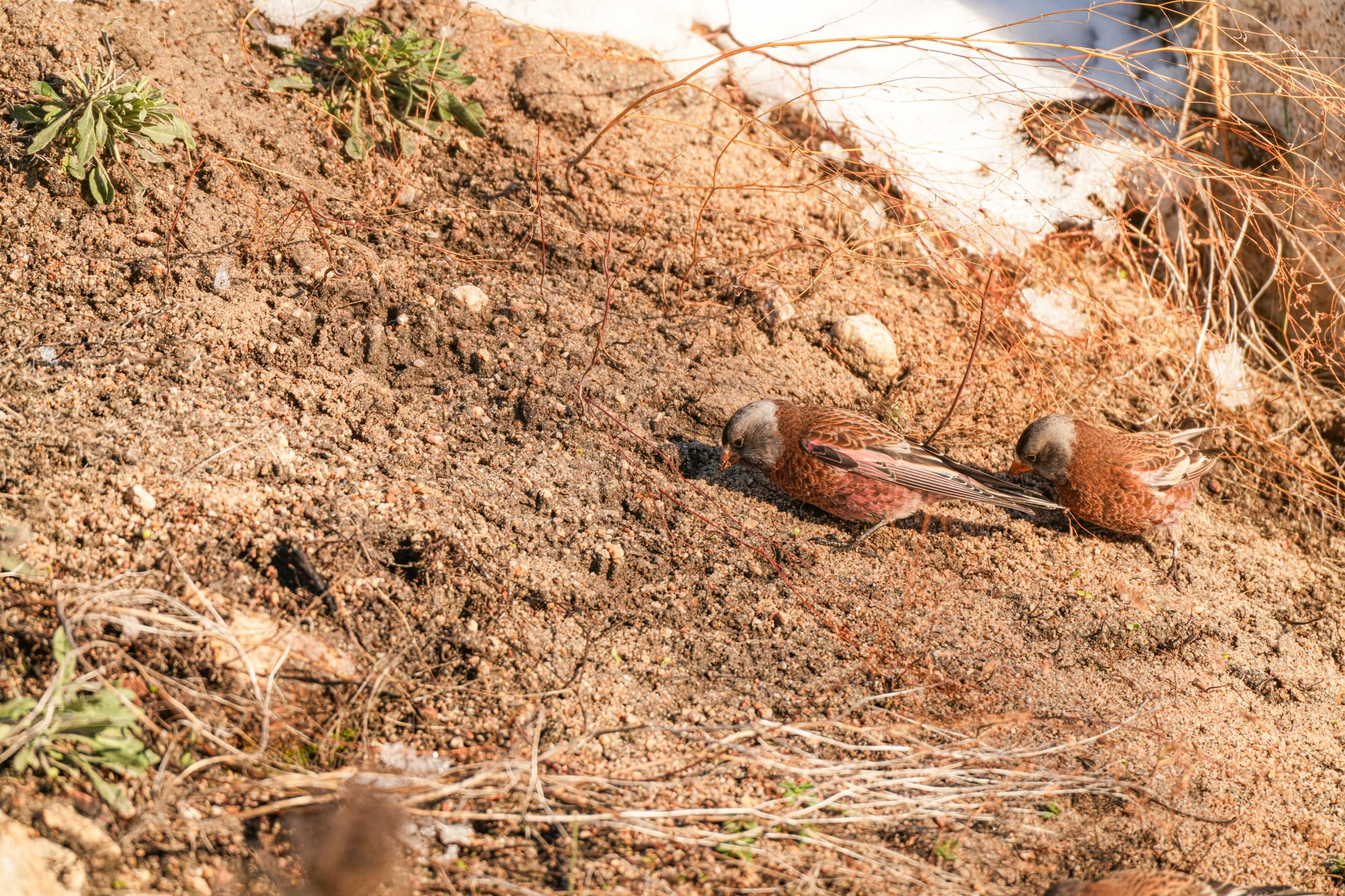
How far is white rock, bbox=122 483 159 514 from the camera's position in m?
2.96

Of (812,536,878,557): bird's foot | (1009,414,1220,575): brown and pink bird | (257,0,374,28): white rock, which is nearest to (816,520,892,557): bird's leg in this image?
(812,536,878,557): bird's foot

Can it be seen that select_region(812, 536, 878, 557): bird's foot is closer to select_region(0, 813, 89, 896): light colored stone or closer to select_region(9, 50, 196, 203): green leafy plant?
select_region(0, 813, 89, 896): light colored stone

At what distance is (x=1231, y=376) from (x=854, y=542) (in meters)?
2.86

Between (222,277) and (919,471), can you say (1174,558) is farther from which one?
(222,277)

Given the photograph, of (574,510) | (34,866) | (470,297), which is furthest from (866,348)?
(34,866)

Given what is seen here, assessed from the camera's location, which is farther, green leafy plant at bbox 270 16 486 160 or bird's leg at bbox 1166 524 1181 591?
green leafy plant at bbox 270 16 486 160

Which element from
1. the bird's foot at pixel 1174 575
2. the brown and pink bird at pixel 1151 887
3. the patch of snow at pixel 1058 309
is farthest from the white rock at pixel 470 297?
the bird's foot at pixel 1174 575

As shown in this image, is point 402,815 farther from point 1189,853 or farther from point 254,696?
point 1189,853

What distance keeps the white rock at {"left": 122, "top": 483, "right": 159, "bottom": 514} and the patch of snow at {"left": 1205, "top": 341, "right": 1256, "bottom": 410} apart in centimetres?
527

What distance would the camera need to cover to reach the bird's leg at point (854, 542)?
12.9 ft

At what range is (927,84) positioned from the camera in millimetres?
5613

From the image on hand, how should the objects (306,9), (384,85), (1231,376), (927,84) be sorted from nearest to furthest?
(384,85)
(306,9)
(1231,376)
(927,84)

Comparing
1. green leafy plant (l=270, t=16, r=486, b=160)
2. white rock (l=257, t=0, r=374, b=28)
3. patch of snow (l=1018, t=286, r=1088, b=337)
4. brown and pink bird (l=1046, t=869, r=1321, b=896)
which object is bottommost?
brown and pink bird (l=1046, t=869, r=1321, b=896)

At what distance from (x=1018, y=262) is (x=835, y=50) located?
5.75 feet
